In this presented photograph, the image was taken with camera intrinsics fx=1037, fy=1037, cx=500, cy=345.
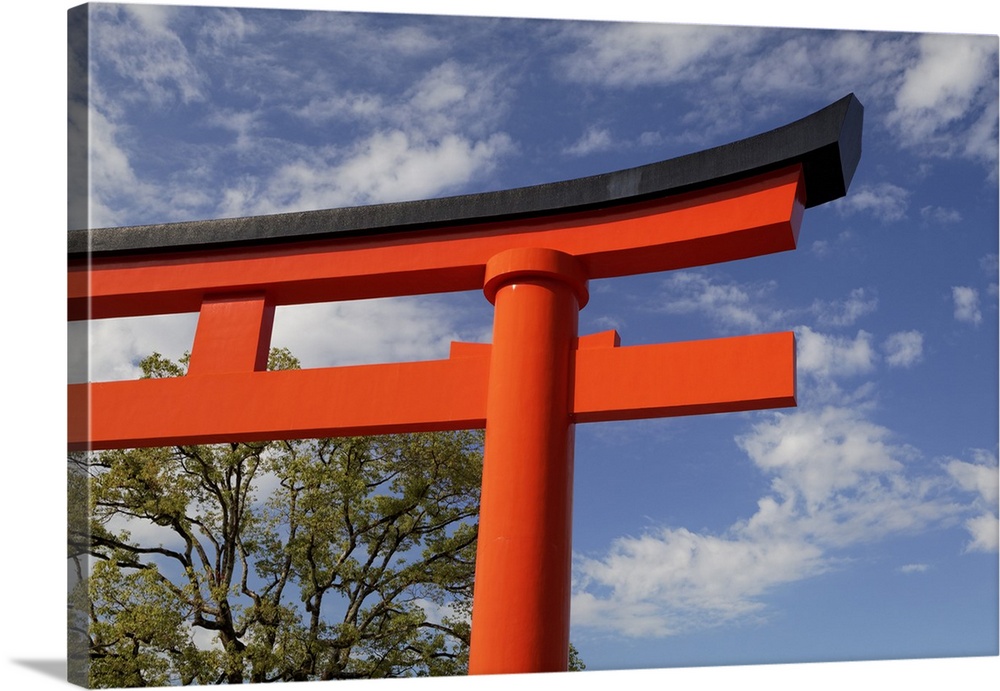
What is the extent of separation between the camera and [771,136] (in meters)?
3.63

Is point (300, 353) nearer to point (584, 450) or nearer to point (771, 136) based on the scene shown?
point (584, 450)

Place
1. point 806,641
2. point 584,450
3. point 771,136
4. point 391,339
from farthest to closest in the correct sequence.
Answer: point 584,450, point 391,339, point 806,641, point 771,136

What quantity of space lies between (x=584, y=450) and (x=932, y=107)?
118 inches

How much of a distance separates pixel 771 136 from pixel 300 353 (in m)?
4.65

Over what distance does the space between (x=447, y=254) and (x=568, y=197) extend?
505 millimetres

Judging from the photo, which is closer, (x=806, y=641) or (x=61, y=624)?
(x=61, y=624)

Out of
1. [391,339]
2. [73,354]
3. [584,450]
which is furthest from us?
[584,450]

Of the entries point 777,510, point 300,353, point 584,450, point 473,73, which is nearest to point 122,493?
point 300,353

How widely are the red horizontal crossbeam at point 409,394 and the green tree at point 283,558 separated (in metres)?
2.44

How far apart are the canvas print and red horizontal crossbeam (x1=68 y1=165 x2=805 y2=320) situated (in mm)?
13

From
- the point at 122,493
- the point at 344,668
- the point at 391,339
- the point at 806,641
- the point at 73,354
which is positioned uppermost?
the point at 391,339

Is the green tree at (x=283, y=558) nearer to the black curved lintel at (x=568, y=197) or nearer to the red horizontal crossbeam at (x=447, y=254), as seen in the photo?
the red horizontal crossbeam at (x=447, y=254)

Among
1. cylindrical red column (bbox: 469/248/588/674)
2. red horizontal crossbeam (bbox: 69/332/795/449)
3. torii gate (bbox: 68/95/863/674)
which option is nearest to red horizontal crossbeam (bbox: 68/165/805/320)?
torii gate (bbox: 68/95/863/674)

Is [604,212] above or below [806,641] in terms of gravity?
above
